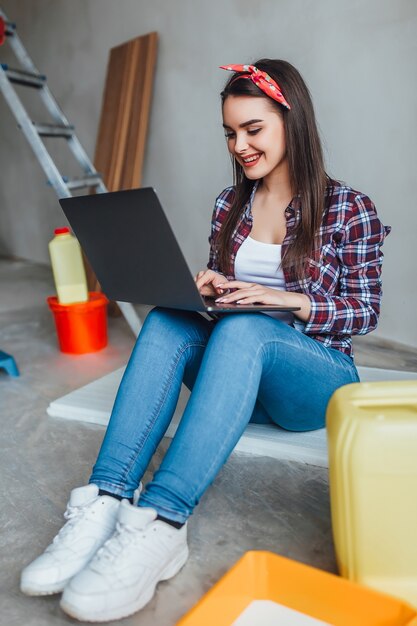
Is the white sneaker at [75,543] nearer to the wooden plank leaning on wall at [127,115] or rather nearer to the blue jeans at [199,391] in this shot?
the blue jeans at [199,391]

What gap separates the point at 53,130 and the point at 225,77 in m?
0.93

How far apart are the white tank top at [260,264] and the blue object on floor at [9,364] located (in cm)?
135

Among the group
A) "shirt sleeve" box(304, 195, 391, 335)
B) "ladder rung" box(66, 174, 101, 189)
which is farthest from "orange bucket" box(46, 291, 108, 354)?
"shirt sleeve" box(304, 195, 391, 335)

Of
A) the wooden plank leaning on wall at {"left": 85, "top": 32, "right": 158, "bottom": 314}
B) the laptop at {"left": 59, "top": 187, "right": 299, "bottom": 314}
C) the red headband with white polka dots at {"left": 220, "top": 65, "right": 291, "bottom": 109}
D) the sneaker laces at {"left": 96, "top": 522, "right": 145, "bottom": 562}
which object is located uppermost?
the wooden plank leaning on wall at {"left": 85, "top": 32, "right": 158, "bottom": 314}

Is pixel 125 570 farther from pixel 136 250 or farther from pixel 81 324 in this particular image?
pixel 81 324

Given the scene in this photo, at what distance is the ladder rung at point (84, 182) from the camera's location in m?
3.04

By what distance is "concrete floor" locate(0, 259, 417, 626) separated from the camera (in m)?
1.26

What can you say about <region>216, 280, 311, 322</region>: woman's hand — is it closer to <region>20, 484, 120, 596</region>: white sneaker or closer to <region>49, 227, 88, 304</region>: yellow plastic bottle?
<region>20, 484, 120, 596</region>: white sneaker

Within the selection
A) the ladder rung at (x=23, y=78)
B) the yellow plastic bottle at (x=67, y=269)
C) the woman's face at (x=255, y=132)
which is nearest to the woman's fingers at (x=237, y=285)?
the woman's face at (x=255, y=132)

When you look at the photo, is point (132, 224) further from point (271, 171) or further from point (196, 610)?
point (196, 610)

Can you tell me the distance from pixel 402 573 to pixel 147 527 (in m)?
0.47

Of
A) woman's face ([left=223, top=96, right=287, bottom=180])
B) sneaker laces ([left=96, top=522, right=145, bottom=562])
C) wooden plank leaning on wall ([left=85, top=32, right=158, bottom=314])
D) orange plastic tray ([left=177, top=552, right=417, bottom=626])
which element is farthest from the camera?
wooden plank leaning on wall ([left=85, top=32, right=158, bottom=314])

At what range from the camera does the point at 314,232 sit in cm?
156

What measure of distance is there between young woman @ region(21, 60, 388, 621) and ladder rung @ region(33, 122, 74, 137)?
A: 1.64 m
